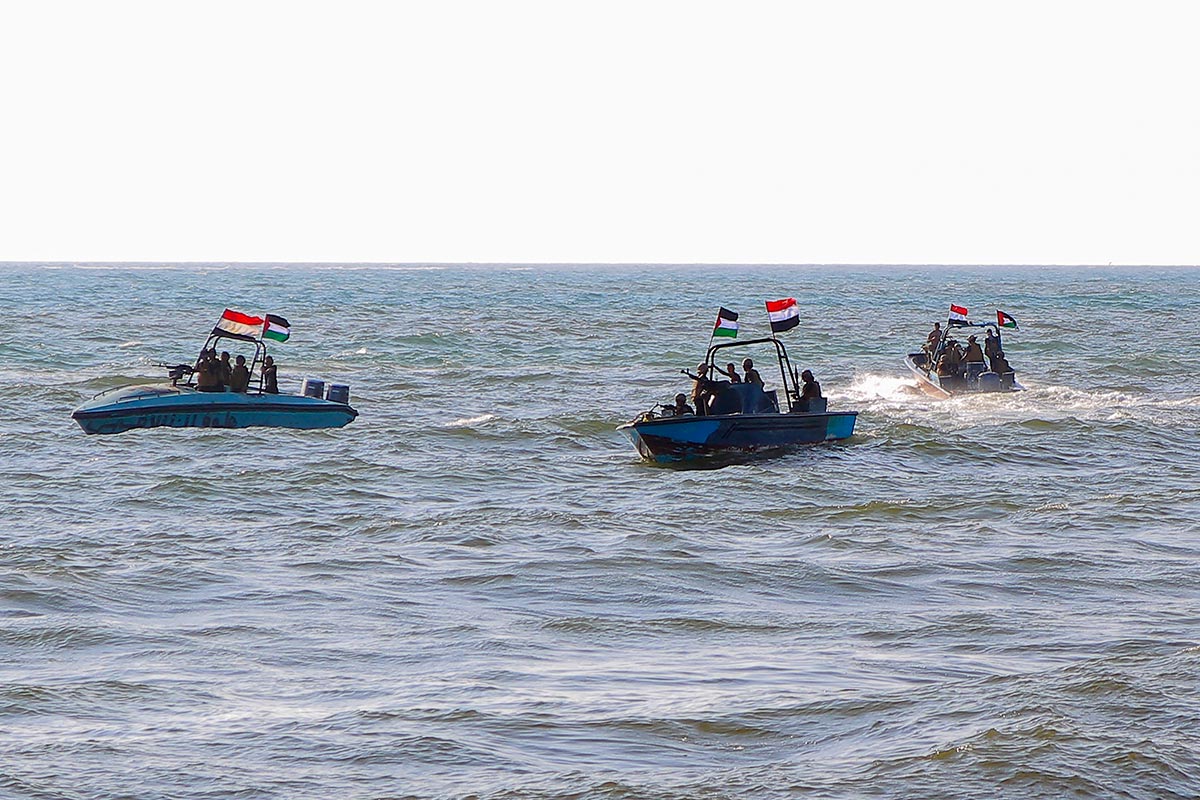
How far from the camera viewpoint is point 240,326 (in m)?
30.3

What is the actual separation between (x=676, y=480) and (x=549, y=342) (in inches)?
1512

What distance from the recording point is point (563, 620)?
50.0 ft

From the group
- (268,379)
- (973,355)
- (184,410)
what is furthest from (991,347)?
(184,410)

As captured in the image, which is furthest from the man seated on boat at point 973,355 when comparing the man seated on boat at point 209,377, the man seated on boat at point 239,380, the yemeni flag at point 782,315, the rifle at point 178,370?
the rifle at point 178,370

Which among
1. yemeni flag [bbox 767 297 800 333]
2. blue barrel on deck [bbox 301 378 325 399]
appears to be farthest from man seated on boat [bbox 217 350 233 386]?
yemeni flag [bbox 767 297 800 333]

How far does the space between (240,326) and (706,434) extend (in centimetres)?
988

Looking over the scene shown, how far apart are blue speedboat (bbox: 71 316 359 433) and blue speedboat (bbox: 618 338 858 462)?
8056 millimetres

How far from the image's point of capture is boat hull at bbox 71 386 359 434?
30422 millimetres

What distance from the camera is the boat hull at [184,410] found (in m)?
30.4

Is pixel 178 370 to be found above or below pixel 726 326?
below

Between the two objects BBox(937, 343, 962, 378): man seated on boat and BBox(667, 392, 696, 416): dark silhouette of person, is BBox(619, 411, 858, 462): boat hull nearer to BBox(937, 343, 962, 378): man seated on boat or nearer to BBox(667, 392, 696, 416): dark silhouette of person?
BBox(667, 392, 696, 416): dark silhouette of person

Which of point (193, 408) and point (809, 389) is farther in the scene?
point (193, 408)

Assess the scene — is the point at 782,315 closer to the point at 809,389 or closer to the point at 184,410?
the point at 809,389

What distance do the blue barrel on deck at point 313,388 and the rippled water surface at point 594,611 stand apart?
1.01 meters
